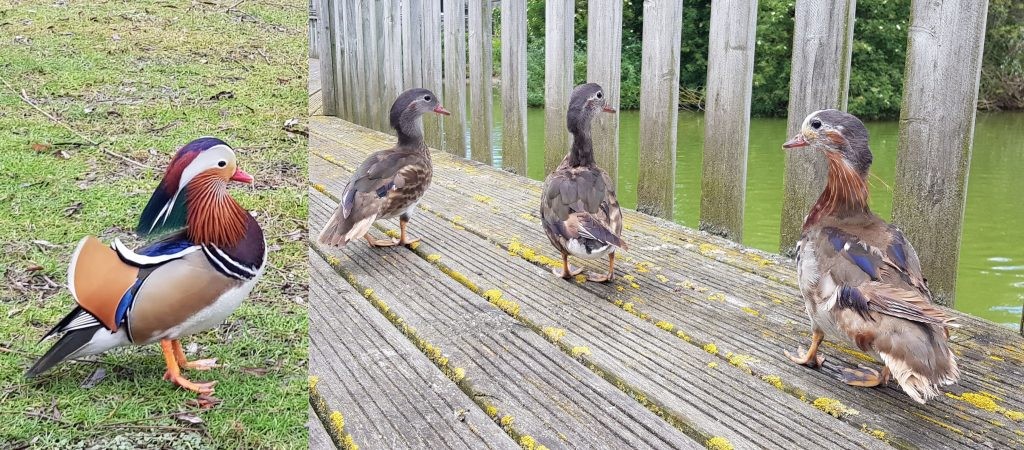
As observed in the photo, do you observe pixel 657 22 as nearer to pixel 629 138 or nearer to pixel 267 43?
pixel 267 43

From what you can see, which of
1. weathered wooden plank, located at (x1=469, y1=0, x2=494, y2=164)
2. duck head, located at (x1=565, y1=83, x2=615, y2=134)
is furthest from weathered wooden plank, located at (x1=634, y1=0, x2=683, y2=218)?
weathered wooden plank, located at (x1=469, y1=0, x2=494, y2=164)

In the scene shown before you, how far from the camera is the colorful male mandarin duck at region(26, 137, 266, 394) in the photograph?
3.19 ft

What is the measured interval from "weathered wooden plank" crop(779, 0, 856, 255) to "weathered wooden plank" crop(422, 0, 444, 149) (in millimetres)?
2685

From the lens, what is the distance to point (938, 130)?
2180mm

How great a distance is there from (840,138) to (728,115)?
876 millimetres

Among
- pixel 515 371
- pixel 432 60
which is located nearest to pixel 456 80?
pixel 432 60

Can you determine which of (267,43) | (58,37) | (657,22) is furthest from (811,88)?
(58,37)

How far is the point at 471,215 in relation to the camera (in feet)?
10.4

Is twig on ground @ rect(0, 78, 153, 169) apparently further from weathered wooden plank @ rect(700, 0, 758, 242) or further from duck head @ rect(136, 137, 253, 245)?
weathered wooden plank @ rect(700, 0, 758, 242)

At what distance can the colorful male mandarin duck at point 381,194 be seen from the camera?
106 inches

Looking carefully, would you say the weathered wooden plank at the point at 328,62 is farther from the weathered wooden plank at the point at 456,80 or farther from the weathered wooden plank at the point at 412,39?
the weathered wooden plank at the point at 456,80

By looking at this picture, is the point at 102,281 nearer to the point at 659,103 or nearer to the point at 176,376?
the point at 176,376

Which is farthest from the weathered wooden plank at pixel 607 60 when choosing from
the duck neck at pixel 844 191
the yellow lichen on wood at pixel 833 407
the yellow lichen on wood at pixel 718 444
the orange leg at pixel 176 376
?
the orange leg at pixel 176 376

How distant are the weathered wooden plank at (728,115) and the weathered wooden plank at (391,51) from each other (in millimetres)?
3068
